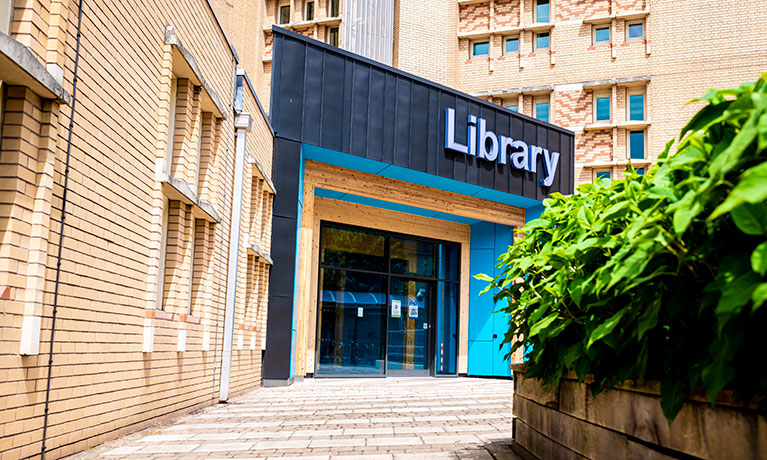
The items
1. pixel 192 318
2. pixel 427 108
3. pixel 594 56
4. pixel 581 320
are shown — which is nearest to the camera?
pixel 581 320

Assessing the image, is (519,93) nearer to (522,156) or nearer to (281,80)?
(522,156)

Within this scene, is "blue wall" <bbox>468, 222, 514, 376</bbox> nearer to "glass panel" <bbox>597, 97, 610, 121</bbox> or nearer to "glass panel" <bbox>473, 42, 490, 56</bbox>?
"glass panel" <bbox>597, 97, 610, 121</bbox>

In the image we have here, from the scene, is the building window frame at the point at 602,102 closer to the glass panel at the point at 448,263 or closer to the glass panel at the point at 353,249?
the glass panel at the point at 448,263

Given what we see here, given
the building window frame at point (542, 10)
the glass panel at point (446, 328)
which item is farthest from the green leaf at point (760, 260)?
the building window frame at point (542, 10)

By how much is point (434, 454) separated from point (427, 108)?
10706 millimetres

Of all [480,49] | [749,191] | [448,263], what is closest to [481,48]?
[480,49]

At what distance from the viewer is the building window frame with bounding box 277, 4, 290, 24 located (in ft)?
104

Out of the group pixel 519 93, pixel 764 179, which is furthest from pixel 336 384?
pixel 519 93

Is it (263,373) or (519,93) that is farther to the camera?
(519,93)

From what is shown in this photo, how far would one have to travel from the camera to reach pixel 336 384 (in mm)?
14133

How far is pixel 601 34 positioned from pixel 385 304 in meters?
17.0

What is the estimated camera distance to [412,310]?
1773 centimetres

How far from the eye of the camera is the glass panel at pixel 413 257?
688 inches

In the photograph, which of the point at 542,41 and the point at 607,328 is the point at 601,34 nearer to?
the point at 542,41
